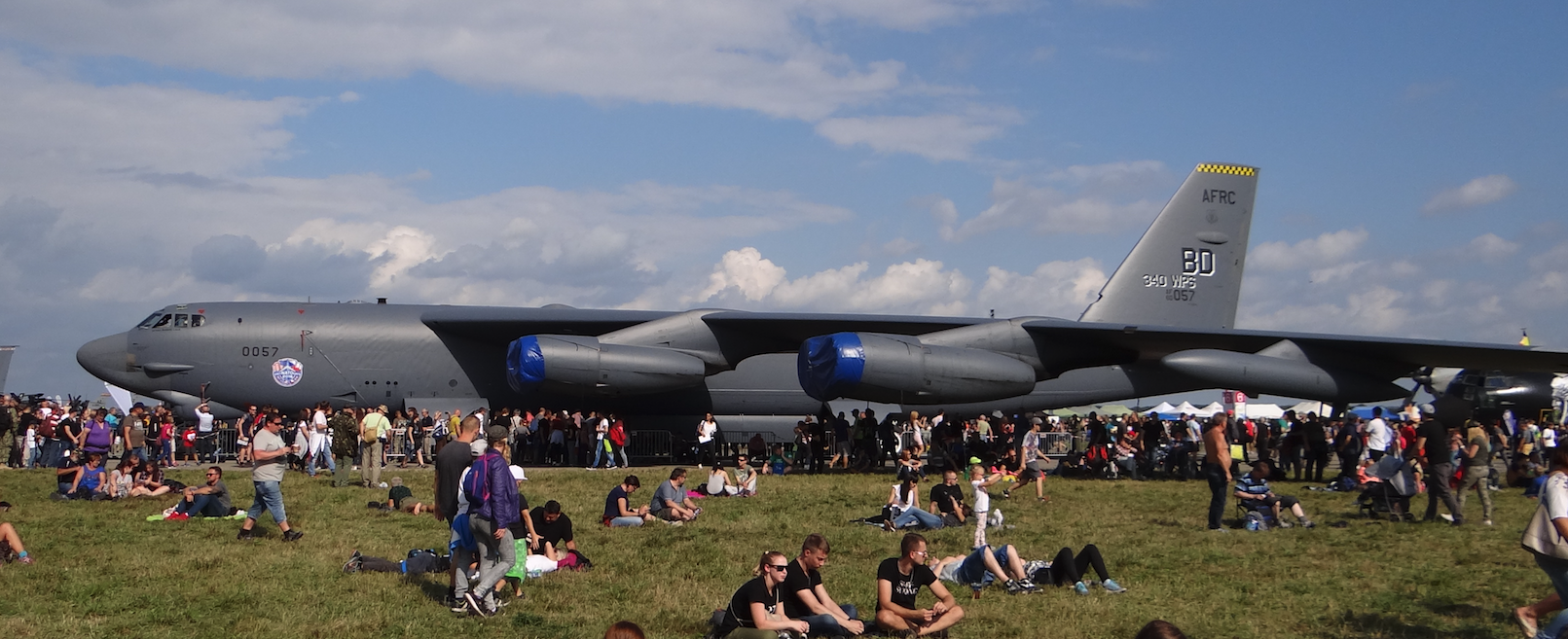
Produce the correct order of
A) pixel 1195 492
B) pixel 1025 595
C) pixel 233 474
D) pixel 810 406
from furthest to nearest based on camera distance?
pixel 810 406
pixel 233 474
pixel 1195 492
pixel 1025 595

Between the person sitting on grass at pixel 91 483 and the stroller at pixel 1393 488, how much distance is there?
16.7m

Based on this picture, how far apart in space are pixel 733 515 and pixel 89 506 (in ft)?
26.9

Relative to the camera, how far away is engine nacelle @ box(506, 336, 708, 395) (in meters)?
20.9

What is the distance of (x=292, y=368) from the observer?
22.5 m

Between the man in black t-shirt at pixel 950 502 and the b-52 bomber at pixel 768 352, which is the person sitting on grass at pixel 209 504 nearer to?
the b-52 bomber at pixel 768 352

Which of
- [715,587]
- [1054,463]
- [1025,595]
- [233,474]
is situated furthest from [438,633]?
[1054,463]

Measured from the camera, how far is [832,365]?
19406 mm

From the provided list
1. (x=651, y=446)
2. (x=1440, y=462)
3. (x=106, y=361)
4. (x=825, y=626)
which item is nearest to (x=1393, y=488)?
(x=1440, y=462)

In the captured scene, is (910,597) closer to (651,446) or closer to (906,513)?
(906,513)

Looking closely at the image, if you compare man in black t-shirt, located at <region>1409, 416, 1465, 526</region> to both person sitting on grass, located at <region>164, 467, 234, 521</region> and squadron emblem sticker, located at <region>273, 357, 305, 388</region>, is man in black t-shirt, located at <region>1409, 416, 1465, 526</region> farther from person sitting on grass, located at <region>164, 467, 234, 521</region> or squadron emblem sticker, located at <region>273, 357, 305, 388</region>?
squadron emblem sticker, located at <region>273, 357, 305, 388</region>

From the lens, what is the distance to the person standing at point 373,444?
17.3 metres

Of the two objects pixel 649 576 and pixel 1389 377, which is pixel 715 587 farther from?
pixel 1389 377

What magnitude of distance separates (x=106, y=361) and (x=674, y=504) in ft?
47.1

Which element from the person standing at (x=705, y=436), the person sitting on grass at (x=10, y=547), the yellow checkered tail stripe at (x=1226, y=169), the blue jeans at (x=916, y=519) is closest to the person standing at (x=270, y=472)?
the person sitting on grass at (x=10, y=547)
